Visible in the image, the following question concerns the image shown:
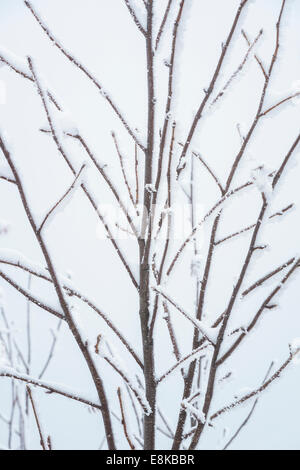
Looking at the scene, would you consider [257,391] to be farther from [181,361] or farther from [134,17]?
[134,17]

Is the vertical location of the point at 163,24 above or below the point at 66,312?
above

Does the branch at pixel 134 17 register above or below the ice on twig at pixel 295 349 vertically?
above

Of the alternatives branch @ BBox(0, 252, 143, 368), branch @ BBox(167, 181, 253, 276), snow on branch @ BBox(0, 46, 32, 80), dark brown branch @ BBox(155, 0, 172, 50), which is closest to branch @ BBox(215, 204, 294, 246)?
branch @ BBox(167, 181, 253, 276)

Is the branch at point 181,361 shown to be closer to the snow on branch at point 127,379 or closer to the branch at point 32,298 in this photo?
the snow on branch at point 127,379

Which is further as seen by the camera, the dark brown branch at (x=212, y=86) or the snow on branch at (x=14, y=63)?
the snow on branch at (x=14, y=63)

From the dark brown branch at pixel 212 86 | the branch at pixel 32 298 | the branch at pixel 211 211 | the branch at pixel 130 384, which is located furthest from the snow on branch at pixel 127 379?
the dark brown branch at pixel 212 86

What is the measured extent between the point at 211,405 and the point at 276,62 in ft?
2.38

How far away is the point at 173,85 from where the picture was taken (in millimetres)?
762

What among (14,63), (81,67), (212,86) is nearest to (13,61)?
(14,63)

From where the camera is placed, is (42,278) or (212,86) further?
(42,278)

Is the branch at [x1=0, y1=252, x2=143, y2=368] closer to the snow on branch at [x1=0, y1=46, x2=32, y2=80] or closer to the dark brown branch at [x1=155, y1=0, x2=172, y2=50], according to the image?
the snow on branch at [x1=0, y1=46, x2=32, y2=80]

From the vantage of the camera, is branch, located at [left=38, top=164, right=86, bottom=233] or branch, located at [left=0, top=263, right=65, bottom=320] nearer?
branch, located at [left=38, top=164, right=86, bottom=233]
